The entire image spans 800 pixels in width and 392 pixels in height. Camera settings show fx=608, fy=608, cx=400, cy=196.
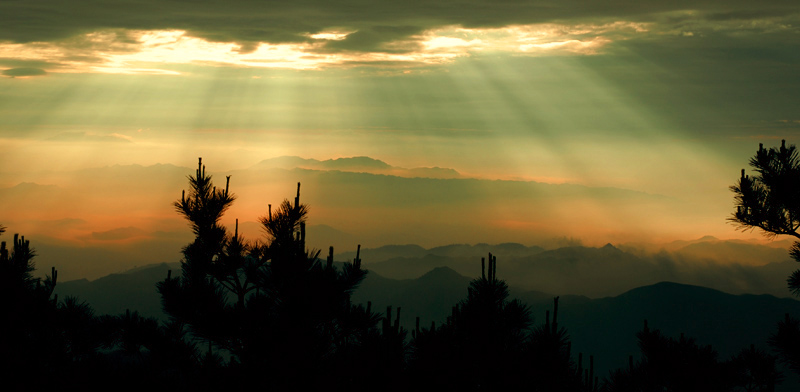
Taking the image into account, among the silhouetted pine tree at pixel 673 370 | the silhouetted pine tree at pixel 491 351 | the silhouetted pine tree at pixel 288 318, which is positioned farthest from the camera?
the silhouetted pine tree at pixel 673 370

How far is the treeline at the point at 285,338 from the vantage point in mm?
6879

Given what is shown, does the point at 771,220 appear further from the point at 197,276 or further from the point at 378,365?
the point at 197,276

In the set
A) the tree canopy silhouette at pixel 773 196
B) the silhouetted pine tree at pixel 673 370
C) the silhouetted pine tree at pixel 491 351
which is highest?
the tree canopy silhouette at pixel 773 196

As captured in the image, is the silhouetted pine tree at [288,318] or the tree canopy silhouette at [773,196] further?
the tree canopy silhouette at [773,196]

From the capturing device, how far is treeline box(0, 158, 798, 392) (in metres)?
6.88

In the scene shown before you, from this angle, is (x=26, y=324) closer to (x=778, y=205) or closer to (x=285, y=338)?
(x=285, y=338)

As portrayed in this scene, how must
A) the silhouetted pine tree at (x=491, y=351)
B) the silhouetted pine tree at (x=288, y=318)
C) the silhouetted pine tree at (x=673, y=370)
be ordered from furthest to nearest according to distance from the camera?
the silhouetted pine tree at (x=673, y=370) < the silhouetted pine tree at (x=491, y=351) < the silhouetted pine tree at (x=288, y=318)

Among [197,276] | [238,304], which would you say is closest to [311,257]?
[238,304]

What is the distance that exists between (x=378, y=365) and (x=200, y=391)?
2438 mm

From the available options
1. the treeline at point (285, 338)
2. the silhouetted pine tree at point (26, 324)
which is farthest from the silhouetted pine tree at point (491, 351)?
the silhouetted pine tree at point (26, 324)

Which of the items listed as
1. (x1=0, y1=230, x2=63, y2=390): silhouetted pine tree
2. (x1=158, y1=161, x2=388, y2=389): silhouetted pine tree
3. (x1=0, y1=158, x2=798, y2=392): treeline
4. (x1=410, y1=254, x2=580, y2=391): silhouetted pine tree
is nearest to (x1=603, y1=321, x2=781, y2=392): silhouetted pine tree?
(x1=0, y1=158, x2=798, y2=392): treeline

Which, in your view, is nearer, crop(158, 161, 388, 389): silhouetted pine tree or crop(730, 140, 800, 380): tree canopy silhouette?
crop(158, 161, 388, 389): silhouetted pine tree

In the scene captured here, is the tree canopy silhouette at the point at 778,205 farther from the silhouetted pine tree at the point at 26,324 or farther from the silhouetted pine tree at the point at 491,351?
the silhouetted pine tree at the point at 26,324

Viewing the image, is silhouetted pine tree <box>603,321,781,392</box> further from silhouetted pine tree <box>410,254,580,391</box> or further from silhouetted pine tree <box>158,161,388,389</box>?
silhouetted pine tree <box>158,161,388,389</box>
